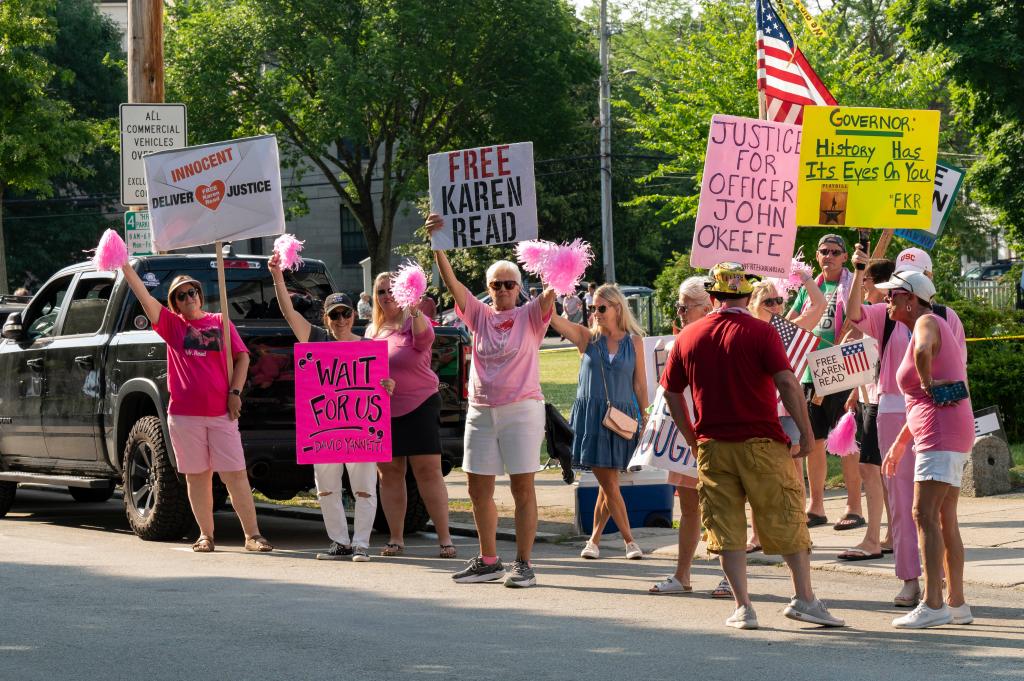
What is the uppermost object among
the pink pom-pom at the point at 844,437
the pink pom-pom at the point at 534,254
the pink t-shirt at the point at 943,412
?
the pink pom-pom at the point at 534,254

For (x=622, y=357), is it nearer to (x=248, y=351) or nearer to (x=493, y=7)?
Answer: (x=248, y=351)

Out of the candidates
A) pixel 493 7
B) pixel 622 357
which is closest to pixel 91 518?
pixel 622 357

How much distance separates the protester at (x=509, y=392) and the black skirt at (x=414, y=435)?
1113 mm

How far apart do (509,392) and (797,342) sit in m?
2.45

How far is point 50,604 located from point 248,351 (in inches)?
111

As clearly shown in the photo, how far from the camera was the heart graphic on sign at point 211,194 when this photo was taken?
34.9ft

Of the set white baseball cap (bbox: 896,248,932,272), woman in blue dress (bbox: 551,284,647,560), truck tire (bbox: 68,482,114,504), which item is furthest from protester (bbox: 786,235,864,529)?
truck tire (bbox: 68,482,114,504)

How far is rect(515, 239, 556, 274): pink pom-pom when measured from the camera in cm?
852

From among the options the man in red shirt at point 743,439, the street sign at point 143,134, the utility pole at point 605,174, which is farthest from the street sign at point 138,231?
the utility pole at point 605,174

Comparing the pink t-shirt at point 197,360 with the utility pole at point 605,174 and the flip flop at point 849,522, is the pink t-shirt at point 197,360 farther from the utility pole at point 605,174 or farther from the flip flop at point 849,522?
the utility pole at point 605,174

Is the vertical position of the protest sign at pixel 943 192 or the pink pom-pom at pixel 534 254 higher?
the protest sign at pixel 943 192

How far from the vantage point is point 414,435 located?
980 cm

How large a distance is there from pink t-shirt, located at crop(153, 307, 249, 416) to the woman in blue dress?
2.53 meters

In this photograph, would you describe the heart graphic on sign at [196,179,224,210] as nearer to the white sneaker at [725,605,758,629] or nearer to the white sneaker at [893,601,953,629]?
the white sneaker at [725,605,758,629]
